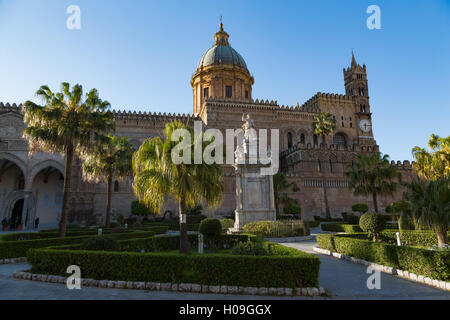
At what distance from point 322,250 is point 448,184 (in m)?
5.79

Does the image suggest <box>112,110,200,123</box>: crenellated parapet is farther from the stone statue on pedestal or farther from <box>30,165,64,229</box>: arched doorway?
the stone statue on pedestal

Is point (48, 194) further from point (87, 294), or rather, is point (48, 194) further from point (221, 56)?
point (87, 294)

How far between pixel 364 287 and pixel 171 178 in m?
6.56

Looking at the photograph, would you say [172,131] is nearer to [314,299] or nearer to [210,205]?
[210,205]

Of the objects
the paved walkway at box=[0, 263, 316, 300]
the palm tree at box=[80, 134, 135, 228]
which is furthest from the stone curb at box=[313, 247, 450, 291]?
the palm tree at box=[80, 134, 135, 228]

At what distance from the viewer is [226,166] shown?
3669 centimetres

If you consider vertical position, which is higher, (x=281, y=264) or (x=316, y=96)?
(x=316, y=96)

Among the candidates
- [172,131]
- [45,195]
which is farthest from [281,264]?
[45,195]

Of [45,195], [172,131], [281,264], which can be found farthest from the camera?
[45,195]

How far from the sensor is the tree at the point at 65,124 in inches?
A: 565

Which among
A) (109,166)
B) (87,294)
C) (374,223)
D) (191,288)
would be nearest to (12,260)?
(87,294)

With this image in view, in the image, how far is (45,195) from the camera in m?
33.8

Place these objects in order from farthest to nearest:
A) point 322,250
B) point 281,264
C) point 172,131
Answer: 1. point 322,250
2. point 172,131
3. point 281,264

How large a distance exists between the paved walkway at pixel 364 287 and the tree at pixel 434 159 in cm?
1660
